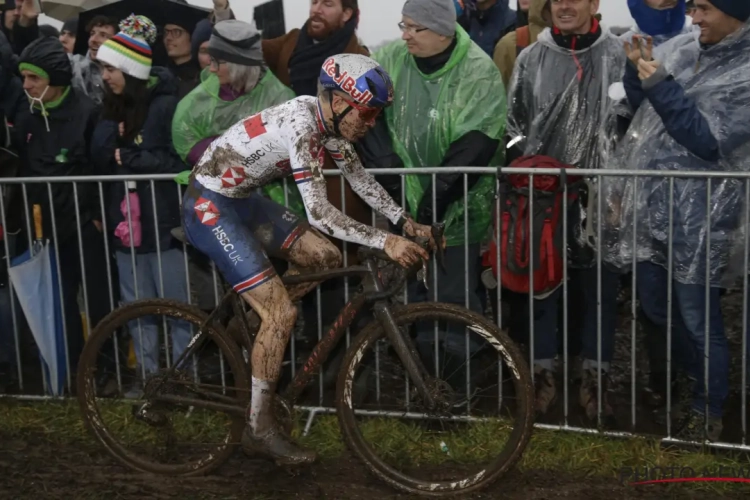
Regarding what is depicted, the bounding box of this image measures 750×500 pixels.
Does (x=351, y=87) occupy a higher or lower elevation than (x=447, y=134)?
higher

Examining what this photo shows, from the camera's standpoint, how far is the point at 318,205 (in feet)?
13.2

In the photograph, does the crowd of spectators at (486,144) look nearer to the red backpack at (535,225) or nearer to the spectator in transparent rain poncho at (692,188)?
the spectator in transparent rain poncho at (692,188)

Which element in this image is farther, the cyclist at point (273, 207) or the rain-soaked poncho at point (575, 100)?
the rain-soaked poncho at point (575, 100)

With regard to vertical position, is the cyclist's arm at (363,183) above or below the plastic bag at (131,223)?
above

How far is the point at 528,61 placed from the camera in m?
5.38

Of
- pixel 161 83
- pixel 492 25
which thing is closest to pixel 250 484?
pixel 161 83

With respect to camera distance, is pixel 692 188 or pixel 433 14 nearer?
pixel 692 188

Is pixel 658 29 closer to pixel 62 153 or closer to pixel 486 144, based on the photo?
pixel 486 144

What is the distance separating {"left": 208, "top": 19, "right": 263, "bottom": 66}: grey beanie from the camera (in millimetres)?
5430

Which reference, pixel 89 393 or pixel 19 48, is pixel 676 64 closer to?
pixel 89 393

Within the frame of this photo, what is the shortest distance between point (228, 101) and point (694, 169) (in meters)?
2.58

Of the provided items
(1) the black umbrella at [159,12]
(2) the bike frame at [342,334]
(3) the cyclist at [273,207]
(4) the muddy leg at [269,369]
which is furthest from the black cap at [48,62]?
(4) the muddy leg at [269,369]

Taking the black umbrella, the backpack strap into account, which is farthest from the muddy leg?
the black umbrella

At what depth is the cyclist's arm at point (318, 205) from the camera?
401 centimetres
